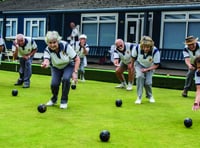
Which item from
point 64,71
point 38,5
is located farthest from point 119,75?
point 38,5

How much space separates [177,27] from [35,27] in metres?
12.3

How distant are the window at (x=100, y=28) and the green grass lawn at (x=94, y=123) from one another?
15.8 m

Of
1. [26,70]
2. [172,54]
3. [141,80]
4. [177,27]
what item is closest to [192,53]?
[141,80]

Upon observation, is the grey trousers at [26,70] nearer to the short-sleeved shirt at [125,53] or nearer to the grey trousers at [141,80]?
the short-sleeved shirt at [125,53]

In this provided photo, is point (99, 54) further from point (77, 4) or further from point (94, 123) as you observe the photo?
point (94, 123)

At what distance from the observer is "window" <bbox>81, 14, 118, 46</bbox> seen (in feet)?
88.8

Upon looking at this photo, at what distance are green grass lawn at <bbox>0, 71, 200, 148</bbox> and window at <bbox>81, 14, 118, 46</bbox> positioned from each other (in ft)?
51.8

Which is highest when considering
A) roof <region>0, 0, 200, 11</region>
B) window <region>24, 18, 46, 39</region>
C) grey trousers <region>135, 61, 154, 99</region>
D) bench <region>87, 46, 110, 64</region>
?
roof <region>0, 0, 200, 11</region>

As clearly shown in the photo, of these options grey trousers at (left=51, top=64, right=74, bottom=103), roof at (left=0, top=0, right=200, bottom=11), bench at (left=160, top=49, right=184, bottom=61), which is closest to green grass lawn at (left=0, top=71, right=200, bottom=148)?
grey trousers at (left=51, top=64, right=74, bottom=103)

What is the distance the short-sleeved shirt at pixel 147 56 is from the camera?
33.5 ft

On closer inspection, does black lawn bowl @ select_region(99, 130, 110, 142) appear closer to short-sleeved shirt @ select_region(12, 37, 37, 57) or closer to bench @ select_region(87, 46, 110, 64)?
short-sleeved shirt @ select_region(12, 37, 37, 57)

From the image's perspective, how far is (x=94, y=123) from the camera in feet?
24.7

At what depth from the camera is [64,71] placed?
930 cm

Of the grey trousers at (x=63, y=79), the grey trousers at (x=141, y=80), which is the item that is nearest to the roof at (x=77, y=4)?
the grey trousers at (x=141, y=80)
